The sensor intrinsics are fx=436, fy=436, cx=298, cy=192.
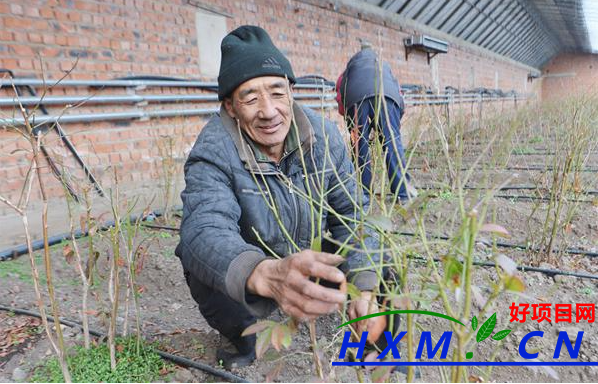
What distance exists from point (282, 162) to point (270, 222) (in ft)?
0.73

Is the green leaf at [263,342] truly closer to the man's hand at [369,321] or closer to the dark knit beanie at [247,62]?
the man's hand at [369,321]

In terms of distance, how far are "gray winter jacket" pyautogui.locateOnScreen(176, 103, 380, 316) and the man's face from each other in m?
0.05

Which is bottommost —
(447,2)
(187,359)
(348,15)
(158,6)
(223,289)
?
(187,359)

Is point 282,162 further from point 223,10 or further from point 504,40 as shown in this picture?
point 504,40

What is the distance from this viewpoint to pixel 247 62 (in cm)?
147

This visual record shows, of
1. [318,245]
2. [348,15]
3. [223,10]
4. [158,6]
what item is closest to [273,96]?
[318,245]

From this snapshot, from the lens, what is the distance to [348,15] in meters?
7.57

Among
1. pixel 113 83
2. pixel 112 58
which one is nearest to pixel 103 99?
pixel 113 83

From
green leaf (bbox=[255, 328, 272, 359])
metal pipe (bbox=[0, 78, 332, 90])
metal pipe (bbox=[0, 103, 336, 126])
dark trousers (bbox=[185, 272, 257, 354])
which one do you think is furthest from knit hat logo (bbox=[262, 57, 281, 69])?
metal pipe (bbox=[0, 103, 336, 126])

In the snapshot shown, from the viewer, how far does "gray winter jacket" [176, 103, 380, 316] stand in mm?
1151

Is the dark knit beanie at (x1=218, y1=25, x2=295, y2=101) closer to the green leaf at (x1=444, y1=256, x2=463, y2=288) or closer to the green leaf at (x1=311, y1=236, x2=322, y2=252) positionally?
the green leaf at (x1=311, y1=236, x2=322, y2=252)

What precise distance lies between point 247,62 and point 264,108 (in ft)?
0.53

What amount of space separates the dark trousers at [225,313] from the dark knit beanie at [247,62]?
70 centimetres

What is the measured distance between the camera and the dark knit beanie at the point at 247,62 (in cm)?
146
